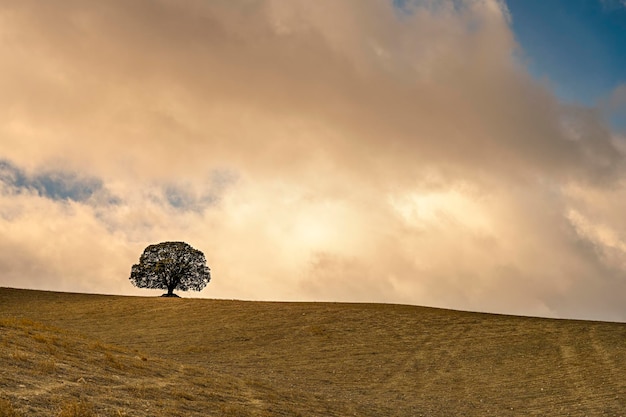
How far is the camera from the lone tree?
313 ft

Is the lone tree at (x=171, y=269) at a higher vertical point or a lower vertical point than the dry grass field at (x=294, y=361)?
higher

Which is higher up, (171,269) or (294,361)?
(171,269)

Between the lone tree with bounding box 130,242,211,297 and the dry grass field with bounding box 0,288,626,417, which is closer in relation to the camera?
the dry grass field with bounding box 0,288,626,417

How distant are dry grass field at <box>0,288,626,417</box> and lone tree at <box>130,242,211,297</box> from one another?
1267cm

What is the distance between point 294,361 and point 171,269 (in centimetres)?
5383

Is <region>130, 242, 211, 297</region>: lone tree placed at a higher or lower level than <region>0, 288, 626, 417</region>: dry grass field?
higher

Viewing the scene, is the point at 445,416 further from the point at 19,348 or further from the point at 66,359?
→ the point at 19,348

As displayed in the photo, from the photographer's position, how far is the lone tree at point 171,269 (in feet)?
313

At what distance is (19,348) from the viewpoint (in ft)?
87.9

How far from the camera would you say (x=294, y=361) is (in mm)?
46500

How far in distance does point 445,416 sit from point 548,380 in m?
14.6

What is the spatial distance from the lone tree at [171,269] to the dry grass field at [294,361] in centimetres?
1267

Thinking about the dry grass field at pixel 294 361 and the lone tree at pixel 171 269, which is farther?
the lone tree at pixel 171 269

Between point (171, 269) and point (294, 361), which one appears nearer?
point (294, 361)
